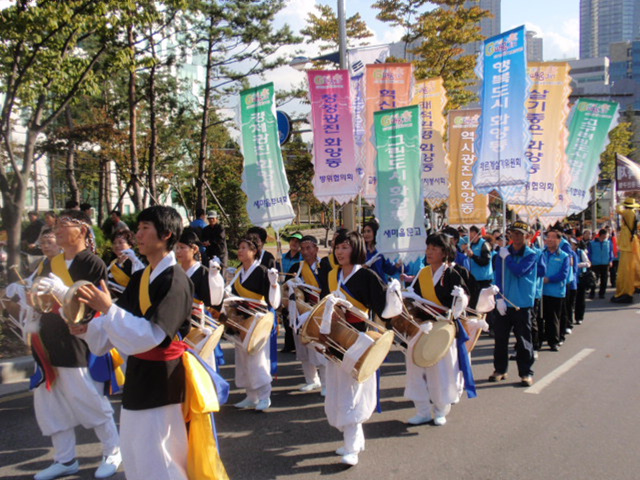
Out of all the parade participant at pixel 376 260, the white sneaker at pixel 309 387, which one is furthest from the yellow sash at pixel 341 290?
the parade participant at pixel 376 260

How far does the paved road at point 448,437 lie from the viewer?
14.1ft

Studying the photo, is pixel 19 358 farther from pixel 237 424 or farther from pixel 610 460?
pixel 610 460

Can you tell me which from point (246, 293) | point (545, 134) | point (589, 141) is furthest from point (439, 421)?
point (589, 141)

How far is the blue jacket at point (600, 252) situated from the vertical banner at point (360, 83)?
7891mm

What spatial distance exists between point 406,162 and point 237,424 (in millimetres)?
3905

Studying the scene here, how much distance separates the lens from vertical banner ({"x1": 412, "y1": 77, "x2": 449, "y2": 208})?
9891mm

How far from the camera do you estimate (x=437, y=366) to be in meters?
5.27

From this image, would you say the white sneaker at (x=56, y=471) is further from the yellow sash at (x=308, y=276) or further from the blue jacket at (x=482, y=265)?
the blue jacket at (x=482, y=265)

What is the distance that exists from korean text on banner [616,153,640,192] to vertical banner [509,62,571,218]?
8.29 metres

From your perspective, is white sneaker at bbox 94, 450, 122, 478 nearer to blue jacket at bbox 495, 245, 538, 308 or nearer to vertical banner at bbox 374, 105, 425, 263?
vertical banner at bbox 374, 105, 425, 263

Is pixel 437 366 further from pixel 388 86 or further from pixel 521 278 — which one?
pixel 388 86

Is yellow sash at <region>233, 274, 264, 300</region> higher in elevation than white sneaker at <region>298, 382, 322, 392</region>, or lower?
higher

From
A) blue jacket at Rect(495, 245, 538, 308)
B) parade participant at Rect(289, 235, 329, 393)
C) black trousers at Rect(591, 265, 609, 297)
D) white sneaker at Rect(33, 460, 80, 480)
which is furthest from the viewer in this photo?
black trousers at Rect(591, 265, 609, 297)

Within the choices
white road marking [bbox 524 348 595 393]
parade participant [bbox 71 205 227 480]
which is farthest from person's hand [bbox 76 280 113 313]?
white road marking [bbox 524 348 595 393]
